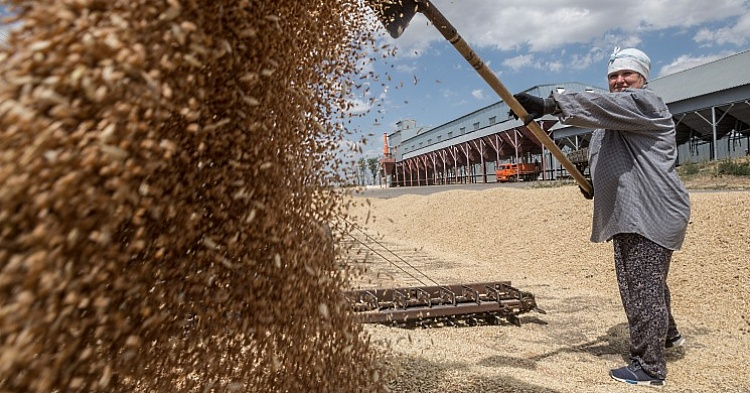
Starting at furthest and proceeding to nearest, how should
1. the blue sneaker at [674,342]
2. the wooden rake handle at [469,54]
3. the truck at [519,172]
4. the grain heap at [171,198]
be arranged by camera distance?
the truck at [519,172] < the blue sneaker at [674,342] < the wooden rake handle at [469,54] < the grain heap at [171,198]

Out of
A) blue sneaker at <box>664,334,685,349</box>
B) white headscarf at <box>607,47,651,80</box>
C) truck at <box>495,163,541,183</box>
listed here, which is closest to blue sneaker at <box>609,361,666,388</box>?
blue sneaker at <box>664,334,685,349</box>

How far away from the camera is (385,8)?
1898 mm

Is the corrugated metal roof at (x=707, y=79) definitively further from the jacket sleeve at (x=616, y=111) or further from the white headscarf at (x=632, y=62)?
the jacket sleeve at (x=616, y=111)

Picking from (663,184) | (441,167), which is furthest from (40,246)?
(441,167)

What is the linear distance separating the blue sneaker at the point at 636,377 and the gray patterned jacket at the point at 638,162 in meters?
0.70

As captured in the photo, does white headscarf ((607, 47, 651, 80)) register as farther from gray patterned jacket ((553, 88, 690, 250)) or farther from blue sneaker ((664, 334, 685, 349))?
blue sneaker ((664, 334, 685, 349))

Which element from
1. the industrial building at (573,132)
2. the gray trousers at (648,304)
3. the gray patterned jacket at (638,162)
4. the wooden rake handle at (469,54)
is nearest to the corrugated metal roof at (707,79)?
the industrial building at (573,132)

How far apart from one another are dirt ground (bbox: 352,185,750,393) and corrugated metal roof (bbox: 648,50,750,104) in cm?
1171

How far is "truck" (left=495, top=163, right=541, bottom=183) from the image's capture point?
2305 cm


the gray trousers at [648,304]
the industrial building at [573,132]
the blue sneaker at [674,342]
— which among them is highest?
the industrial building at [573,132]

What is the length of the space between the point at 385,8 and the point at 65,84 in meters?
1.31

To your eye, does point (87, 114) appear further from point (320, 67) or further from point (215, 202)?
point (320, 67)

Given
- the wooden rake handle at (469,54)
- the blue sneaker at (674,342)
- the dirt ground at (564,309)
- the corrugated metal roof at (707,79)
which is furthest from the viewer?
the corrugated metal roof at (707,79)

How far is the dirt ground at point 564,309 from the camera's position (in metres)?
2.46
